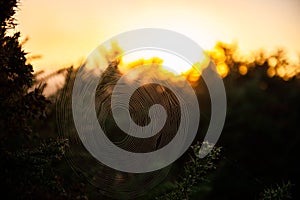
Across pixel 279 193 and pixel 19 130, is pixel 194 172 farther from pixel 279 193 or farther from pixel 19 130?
pixel 19 130

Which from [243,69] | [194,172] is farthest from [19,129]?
[243,69]

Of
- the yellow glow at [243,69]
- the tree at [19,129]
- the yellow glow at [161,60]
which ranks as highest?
the yellow glow at [243,69]

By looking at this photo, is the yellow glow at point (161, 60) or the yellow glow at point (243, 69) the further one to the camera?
→ the yellow glow at point (243, 69)

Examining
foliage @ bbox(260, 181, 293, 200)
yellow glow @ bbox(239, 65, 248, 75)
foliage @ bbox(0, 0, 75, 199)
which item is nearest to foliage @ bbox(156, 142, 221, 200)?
foliage @ bbox(260, 181, 293, 200)

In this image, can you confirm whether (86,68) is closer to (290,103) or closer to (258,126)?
(258,126)

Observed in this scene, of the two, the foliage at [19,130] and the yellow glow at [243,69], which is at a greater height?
the yellow glow at [243,69]

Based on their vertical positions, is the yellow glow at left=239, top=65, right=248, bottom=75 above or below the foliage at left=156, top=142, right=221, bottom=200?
above

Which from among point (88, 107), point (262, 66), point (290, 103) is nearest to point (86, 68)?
point (88, 107)

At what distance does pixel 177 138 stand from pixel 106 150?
0.69 feet

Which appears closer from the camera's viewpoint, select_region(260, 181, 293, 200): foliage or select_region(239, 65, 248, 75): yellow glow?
select_region(260, 181, 293, 200): foliage

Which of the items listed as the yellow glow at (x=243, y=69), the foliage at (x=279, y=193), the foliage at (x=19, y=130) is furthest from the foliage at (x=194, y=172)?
the yellow glow at (x=243, y=69)

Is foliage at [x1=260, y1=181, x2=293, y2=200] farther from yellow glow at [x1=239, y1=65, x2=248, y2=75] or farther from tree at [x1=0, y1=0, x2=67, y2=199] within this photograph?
yellow glow at [x1=239, y1=65, x2=248, y2=75]

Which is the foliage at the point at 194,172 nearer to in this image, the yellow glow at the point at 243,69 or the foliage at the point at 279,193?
the foliage at the point at 279,193

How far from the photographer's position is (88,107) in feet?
4.00
